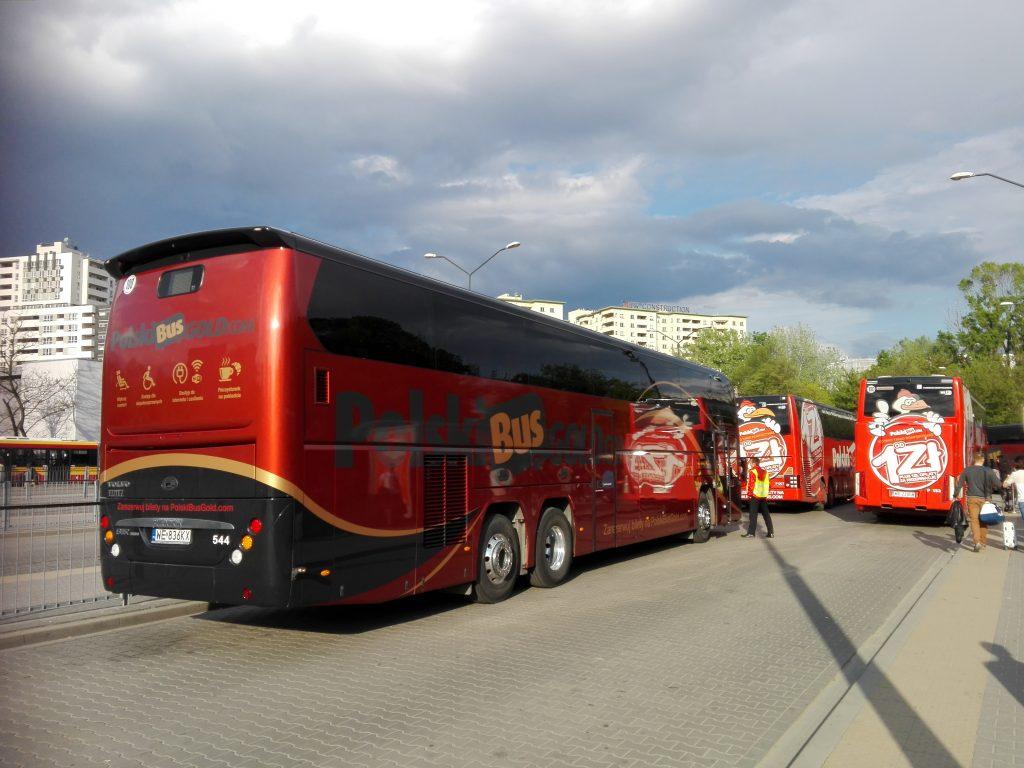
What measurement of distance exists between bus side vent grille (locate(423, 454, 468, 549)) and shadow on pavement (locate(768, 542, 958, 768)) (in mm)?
3991

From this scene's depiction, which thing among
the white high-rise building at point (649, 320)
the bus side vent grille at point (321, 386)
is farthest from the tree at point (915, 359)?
the white high-rise building at point (649, 320)

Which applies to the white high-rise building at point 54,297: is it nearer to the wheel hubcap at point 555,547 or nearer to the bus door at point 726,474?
the wheel hubcap at point 555,547

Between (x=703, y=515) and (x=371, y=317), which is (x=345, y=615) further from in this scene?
(x=703, y=515)

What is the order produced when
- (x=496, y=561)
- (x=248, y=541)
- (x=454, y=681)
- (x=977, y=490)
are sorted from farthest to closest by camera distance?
(x=977, y=490), (x=496, y=561), (x=248, y=541), (x=454, y=681)

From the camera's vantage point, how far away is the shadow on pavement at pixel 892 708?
493 cm

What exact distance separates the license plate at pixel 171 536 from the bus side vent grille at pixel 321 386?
1711mm

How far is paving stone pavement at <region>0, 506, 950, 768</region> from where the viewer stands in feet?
16.7

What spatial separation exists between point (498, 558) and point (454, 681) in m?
3.62

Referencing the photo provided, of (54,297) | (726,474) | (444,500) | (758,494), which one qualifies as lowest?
(758,494)

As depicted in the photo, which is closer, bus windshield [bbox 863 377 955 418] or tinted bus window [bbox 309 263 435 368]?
tinted bus window [bbox 309 263 435 368]

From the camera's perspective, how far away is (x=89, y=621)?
28.4 feet

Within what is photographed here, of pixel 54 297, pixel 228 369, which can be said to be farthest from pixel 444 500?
pixel 54 297

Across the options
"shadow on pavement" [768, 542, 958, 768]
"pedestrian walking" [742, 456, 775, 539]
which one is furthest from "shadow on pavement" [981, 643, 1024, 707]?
"pedestrian walking" [742, 456, 775, 539]

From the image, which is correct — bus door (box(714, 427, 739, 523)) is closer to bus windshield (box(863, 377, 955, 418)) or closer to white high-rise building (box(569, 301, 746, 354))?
bus windshield (box(863, 377, 955, 418))
